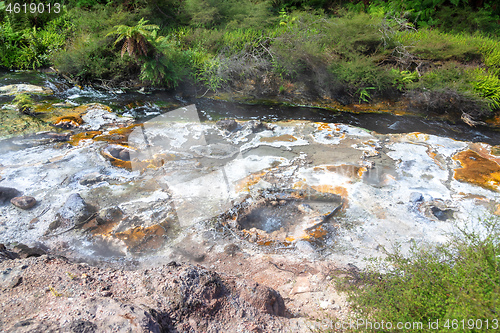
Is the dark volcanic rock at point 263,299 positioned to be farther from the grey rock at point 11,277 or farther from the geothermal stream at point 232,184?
the grey rock at point 11,277

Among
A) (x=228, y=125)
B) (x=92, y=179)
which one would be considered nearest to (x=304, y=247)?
(x=92, y=179)

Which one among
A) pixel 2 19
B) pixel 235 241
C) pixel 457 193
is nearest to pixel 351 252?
pixel 235 241

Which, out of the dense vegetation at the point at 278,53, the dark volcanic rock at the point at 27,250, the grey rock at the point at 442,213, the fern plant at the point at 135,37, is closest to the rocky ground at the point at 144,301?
the dark volcanic rock at the point at 27,250

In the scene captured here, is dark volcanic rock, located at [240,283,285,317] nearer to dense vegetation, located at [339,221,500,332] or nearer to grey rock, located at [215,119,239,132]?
dense vegetation, located at [339,221,500,332]

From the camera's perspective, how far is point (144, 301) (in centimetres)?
236

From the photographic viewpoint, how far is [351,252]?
3.61m

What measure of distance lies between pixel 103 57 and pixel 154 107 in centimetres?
256

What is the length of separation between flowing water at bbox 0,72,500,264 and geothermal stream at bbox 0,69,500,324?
0.07 feet

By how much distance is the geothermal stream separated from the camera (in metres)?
3.67

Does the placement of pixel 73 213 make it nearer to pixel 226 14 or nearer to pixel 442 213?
pixel 442 213

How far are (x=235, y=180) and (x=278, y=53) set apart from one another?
5175mm

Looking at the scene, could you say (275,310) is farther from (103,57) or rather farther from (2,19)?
(2,19)

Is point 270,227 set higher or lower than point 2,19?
lower

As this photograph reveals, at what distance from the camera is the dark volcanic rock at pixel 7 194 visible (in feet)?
13.3
